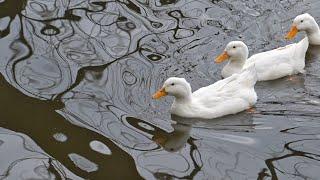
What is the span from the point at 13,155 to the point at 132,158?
122 centimetres

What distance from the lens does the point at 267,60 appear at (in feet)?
27.4

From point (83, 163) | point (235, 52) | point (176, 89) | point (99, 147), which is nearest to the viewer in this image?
point (83, 163)

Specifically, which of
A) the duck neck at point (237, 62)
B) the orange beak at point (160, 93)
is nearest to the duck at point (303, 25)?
the duck neck at point (237, 62)

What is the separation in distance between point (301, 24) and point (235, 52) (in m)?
1.35

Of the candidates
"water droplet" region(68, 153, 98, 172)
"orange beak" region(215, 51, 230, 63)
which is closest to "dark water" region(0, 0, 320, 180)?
"water droplet" region(68, 153, 98, 172)

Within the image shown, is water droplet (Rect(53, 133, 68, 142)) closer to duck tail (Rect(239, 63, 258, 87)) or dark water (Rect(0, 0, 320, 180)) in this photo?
dark water (Rect(0, 0, 320, 180))

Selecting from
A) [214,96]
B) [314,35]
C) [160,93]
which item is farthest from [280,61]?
[160,93]

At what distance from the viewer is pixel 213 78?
8.45m

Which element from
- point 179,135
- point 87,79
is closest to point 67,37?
point 87,79

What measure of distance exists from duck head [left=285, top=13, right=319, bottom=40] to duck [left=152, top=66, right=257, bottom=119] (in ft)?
4.95

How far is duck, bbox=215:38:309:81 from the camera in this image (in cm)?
829

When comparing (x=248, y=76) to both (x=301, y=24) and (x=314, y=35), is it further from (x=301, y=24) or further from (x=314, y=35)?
(x=314, y=35)

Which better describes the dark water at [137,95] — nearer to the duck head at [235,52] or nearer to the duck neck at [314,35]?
the duck neck at [314,35]

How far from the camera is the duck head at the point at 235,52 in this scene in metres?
8.24
